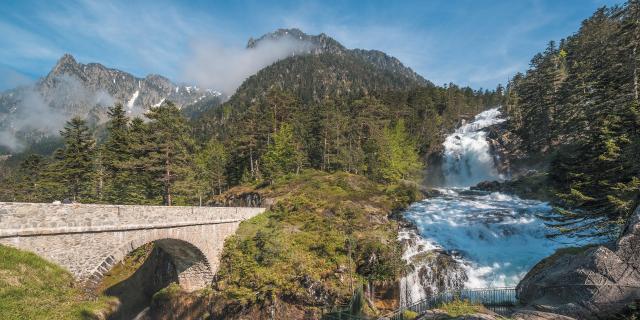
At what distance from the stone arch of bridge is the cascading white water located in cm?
1380

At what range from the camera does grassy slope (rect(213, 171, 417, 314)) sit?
21.4m

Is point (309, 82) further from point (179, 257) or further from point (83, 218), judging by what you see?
point (83, 218)

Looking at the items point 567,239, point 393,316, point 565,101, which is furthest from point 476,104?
point 393,316

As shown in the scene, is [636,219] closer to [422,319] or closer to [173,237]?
[422,319]

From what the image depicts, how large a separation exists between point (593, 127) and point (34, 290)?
1530 inches

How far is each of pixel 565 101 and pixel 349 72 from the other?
127 m

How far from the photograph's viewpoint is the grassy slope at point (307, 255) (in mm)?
21391

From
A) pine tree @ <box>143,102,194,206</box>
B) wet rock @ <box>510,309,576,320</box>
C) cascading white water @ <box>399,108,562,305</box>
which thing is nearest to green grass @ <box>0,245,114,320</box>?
wet rock @ <box>510,309,576,320</box>

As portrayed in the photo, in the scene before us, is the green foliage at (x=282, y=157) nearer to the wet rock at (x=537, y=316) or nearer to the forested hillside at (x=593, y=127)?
the forested hillside at (x=593, y=127)

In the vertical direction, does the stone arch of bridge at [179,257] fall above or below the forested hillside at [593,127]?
below

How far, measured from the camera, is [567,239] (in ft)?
79.6

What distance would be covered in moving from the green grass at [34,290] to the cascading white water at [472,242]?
17.7 meters

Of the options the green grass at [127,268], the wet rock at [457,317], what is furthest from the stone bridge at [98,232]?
the wet rock at [457,317]

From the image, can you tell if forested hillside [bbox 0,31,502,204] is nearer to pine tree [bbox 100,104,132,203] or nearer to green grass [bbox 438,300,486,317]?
pine tree [bbox 100,104,132,203]
